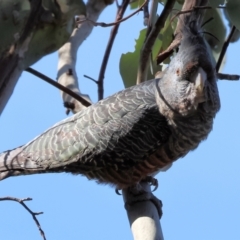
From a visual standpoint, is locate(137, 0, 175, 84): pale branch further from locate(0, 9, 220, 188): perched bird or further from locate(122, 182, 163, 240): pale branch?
locate(122, 182, 163, 240): pale branch

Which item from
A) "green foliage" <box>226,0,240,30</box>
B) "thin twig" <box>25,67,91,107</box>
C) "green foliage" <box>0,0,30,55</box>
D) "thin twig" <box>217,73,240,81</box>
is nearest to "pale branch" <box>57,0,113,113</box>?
"thin twig" <box>25,67,91,107</box>

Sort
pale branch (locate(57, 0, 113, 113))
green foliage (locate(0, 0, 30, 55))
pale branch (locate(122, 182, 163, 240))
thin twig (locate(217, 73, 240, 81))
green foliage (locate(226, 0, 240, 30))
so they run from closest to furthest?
green foliage (locate(0, 0, 30, 55)) < pale branch (locate(122, 182, 163, 240)) < green foliage (locate(226, 0, 240, 30)) < thin twig (locate(217, 73, 240, 81)) < pale branch (locate(57, 0, 113, 113))

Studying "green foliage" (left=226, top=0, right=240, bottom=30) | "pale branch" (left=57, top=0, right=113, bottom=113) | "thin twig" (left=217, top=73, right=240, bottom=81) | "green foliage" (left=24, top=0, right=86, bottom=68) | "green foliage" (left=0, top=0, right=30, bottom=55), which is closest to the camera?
"green foliage" (left=0, top=0, right=30, bottom=55)

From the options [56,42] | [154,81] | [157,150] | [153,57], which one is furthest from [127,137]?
[56,42]

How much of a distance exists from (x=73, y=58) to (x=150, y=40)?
2.63 ft

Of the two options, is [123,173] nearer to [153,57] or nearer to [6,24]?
[153,57]

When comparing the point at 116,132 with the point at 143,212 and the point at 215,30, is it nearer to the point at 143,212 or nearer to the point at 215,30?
the point at 143,212

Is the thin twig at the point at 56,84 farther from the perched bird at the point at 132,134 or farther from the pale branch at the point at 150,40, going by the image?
the pale branch at the point at 150,40

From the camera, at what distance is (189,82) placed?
2.68m

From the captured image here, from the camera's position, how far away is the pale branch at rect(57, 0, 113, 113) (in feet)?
10.2

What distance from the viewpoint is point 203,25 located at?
281 cm

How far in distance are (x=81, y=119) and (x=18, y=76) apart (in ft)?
4.24

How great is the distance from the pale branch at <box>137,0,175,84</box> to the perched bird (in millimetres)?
71

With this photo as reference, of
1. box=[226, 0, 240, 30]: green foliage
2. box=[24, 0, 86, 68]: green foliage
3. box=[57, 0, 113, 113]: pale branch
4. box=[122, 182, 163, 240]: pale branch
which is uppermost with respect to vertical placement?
box=[57, 0, 113, 113]: pale branch
